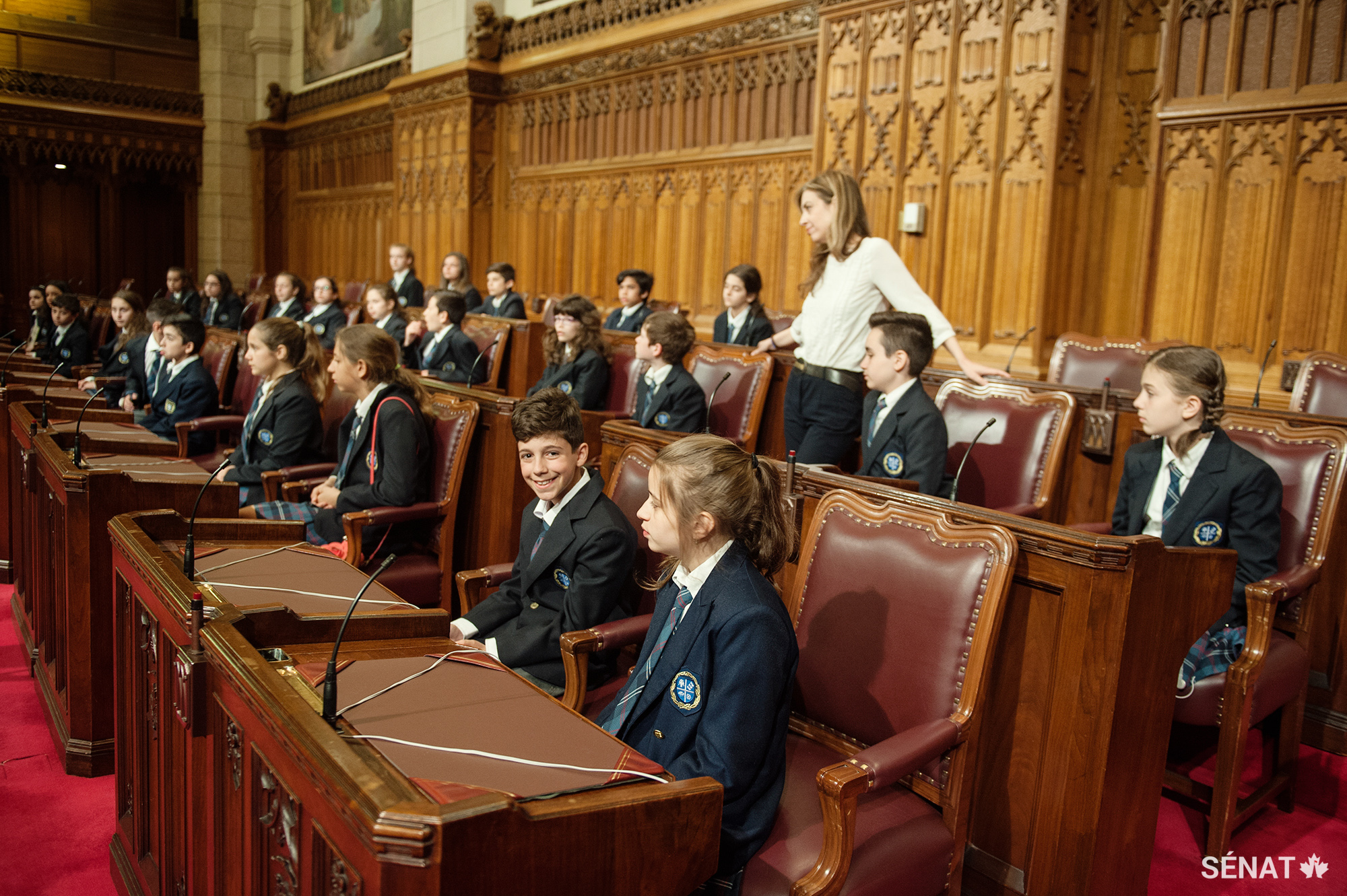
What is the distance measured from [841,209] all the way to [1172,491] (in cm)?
135

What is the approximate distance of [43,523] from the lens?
2.94 metres

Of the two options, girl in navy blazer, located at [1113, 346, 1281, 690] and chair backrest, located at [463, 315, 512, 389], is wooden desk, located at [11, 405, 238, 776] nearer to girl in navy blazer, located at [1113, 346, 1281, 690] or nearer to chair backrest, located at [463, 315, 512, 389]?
girl in navy blazer, located at [1113, 346, 1281, 690]

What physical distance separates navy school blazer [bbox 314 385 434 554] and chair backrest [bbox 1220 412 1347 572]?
7.61ft

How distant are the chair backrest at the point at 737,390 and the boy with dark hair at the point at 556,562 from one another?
1.62m

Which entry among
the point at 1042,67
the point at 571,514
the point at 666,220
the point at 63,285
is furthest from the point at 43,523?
the point at 63,285

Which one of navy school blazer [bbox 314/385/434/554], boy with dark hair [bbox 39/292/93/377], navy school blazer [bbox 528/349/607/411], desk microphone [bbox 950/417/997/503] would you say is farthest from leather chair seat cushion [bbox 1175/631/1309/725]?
boy with dark hair [bbox 39/292/93/377]

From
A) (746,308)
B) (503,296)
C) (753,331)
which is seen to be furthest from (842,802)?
(503,296)

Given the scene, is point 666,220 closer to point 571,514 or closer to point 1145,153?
point 1145,153

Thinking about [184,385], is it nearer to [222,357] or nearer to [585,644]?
[222,357]

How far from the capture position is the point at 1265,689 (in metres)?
2.36

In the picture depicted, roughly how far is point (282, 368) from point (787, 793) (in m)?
2.80

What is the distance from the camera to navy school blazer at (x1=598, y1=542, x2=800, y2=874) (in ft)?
4.98

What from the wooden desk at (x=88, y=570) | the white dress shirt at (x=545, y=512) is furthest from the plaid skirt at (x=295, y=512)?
the white dress shirt at (x=545, y=512)

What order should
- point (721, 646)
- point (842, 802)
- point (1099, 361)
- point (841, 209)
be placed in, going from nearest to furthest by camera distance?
1. point (842, 802)
2. point (721, 646)
3. point (841, 209)
4. point (1099, 361)
